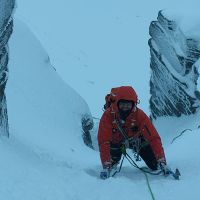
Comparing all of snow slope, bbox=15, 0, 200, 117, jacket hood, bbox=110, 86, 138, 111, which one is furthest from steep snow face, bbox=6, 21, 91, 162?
snow slope, bbox=15, 0, 200, 117

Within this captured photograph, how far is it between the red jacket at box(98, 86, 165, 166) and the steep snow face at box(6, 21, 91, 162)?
15.9ft

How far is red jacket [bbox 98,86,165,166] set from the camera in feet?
21.9

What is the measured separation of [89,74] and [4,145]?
24542 mm

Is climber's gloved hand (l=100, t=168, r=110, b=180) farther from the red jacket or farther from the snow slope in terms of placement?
the snow slope

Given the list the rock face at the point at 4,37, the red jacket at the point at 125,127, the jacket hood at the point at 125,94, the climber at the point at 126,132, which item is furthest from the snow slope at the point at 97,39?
the jacket hood at the point at 125,94

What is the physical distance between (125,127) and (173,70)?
7582 millimetres

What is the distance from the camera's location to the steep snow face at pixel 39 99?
43.5ft

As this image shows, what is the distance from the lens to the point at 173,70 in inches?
564

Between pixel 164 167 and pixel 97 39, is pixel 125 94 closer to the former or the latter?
pixel 164 167

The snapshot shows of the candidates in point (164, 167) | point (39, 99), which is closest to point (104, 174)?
point (164, 167)

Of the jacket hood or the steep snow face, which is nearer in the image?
the jacket hood

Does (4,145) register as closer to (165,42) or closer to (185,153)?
(185,153)

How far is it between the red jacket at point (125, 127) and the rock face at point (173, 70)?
6.62 m

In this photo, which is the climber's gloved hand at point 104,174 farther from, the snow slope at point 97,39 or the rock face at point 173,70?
the snow slope at point 97,39
